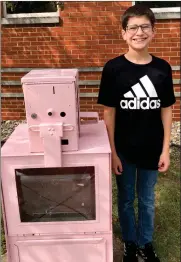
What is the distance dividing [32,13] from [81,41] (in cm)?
91

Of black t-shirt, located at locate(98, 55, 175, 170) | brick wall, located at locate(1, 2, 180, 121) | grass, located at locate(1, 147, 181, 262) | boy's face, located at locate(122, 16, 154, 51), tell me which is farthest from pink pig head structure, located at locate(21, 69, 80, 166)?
brick wall, located at locate(1, 2, 180, 121)

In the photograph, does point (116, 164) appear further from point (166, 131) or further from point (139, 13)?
point (139, 13)

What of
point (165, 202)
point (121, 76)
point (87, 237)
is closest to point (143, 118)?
point (121, 76)

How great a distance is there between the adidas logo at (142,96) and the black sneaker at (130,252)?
111 cm

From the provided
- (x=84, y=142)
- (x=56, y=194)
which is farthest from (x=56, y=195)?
(x=84, y=142)

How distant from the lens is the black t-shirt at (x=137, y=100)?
79.3 inches

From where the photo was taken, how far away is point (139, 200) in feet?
7.95

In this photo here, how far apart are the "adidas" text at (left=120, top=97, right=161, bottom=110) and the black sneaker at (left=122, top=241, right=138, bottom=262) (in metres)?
1.10

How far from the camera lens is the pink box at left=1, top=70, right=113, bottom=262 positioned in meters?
1.83

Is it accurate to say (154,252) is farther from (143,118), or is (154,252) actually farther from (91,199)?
(143,118)

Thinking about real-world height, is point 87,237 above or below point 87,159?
below

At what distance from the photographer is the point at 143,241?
98.1 inches

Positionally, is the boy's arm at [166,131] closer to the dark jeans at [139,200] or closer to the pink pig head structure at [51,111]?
the dark jeans at [139,200]

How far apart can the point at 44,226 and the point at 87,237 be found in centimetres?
28
